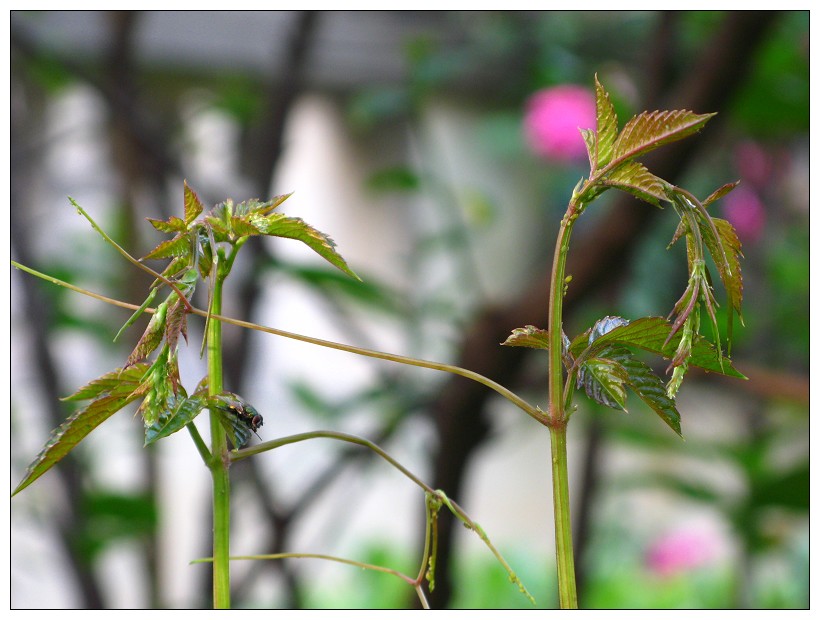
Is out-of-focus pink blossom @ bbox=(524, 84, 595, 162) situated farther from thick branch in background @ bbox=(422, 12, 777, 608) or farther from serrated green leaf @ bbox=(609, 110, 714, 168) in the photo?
serrated green leaf @ bbox=(609, 110, 714, 168)

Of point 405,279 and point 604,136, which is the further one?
point 405,279

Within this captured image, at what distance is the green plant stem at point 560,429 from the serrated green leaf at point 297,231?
1.3 inches

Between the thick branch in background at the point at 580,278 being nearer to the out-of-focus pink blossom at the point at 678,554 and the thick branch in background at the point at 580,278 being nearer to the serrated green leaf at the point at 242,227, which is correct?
the serrated green leaf at the point at 242,227

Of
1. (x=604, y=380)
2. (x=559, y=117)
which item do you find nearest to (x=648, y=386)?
(x=604, y=380)

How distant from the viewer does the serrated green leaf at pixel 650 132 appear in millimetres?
113

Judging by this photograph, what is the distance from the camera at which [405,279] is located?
4.83ft

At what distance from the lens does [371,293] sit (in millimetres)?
796

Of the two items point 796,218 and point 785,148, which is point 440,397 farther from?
point 796,218

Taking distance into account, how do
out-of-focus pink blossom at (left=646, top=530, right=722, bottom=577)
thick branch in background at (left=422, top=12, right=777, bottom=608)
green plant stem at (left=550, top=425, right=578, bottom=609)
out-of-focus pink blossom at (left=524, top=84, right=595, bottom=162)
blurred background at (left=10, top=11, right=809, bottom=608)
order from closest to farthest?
1. green plant stem at (left=550, top=425, right=578, bottom=609)
2. thick branch in background at (left=422, top=12, right=777, bottom=608)
3. blurred background at (left=10, top=11, right=809, bottom=608)
4. out-of-focus pink blossom at (left=524, top=84, right=595, bottom=162)
5. out-of-focus pink blossom at (left=646, top=530, right=722, bottom=577)

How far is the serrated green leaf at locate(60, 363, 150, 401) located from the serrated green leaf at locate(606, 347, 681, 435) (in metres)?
0.07

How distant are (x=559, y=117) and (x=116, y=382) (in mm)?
1033

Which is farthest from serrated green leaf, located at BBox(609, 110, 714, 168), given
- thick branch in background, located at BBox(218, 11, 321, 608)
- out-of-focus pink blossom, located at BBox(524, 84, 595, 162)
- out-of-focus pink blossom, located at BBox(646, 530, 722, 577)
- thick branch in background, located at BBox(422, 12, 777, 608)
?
out-of-focus pink blossom, located at BBox(646, 530, 722, 577)

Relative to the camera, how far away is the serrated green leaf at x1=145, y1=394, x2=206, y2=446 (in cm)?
11

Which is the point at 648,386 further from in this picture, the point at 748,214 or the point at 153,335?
the point at 748,214
